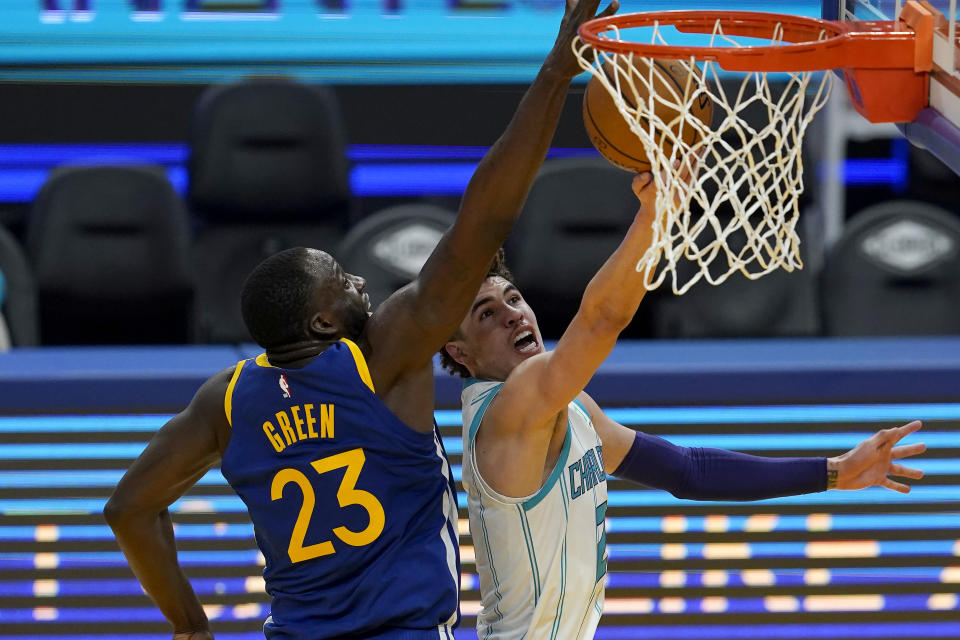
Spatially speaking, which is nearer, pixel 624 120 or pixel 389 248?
pixel 624 120

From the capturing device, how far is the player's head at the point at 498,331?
11.4 feet

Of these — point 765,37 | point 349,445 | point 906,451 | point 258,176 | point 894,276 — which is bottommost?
point 894,276

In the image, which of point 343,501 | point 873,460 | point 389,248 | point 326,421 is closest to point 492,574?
point 343,501

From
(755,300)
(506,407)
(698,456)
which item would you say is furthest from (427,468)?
(755,300)

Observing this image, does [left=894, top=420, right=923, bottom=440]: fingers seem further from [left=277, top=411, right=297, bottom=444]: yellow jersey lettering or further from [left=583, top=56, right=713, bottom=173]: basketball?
[left=277, top=411, right=297, bottom=444]: yellow jersey lettering

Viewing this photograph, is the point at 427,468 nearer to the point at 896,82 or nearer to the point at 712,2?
the point at 896,82

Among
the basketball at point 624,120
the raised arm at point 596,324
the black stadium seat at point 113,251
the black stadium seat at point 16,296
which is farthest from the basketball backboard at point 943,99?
the black stadium seat at point 16,296

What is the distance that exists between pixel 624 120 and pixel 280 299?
0.86 metres

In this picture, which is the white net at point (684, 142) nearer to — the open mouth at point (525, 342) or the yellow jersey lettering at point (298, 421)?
the open mouth at point (525, 342)

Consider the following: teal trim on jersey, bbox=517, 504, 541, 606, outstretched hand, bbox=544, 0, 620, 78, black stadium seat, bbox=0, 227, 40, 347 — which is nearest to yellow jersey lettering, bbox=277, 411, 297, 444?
teal trim on jersey, bbox=517, 504, 541, 606

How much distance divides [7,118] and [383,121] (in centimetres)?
214

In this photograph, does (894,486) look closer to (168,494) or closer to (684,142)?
(684,142)

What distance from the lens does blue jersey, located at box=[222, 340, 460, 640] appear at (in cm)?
297

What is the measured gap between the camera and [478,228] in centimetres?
285
